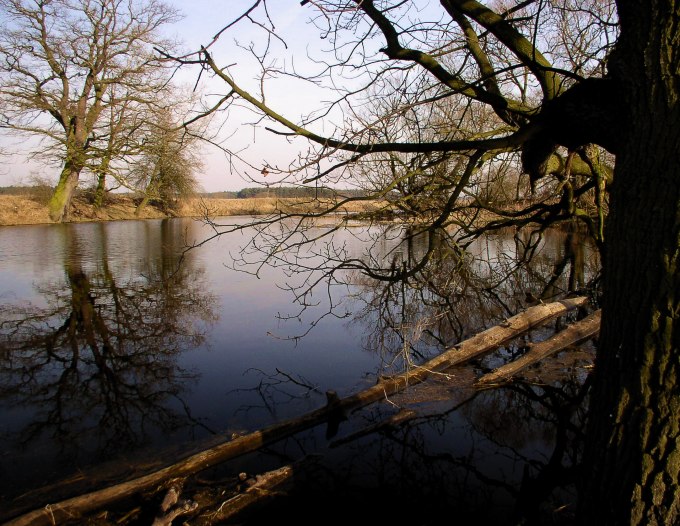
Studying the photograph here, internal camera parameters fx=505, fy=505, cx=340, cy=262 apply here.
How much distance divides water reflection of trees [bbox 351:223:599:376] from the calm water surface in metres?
0.13

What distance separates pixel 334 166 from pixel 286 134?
0.44 m

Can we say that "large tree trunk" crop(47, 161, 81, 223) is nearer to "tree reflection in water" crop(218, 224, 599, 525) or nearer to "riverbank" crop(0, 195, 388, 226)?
"riverbank" crop(0, 195, 388, 226)

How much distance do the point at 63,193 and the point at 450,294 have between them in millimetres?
26574

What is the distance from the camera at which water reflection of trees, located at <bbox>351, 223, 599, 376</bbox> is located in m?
6.67

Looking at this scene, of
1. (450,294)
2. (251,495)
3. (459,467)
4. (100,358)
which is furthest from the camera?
(450,294)

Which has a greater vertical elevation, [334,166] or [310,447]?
[334,166]

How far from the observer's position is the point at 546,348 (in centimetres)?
744

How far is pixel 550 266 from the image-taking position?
51.0 feet

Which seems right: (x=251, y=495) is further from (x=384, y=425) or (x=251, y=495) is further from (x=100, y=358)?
(x=100, y=358)

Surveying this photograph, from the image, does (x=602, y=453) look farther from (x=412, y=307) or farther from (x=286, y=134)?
(x=412, y=307)

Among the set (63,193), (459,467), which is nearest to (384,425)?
(459,467)

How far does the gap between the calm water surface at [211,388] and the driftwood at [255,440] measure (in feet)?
0.60

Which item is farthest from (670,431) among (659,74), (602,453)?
(659,74)

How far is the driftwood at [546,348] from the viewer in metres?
6.29
